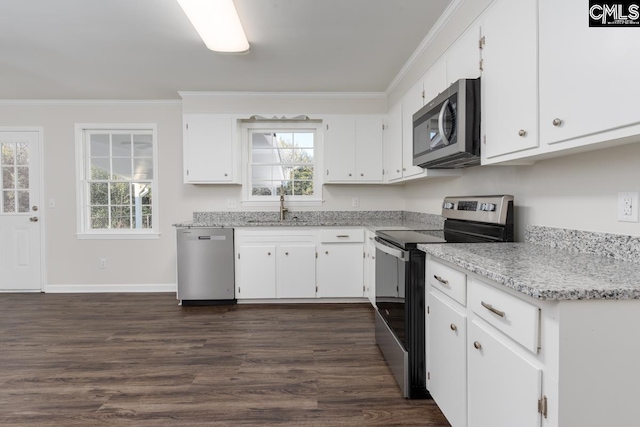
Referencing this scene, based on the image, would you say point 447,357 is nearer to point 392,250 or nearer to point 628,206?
point 392,250

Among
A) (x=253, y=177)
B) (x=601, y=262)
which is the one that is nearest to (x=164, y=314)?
(x=253, y=177)

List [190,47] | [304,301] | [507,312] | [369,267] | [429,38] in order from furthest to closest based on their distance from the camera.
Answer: [304,301] < [369,267] < [190,47] < [429,38] < [507,312]

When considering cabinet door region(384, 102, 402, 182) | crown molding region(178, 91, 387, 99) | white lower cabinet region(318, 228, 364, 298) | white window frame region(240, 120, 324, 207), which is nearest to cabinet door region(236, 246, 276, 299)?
white lower cabinet region(318, 228, 364, 298)

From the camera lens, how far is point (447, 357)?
1595mm

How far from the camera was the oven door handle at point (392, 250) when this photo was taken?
1917mm

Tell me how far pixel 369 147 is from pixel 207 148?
6.23ft

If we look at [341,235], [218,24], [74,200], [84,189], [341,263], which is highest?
[218,24]

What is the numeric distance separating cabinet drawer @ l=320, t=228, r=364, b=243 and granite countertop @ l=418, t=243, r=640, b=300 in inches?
77.7

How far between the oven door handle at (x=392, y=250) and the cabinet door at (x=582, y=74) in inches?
34.6

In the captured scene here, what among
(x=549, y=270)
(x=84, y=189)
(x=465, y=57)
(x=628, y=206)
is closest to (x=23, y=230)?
(x=84, y=189)

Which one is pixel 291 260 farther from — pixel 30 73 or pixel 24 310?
pixel 30 73

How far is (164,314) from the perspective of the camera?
3.44 metres

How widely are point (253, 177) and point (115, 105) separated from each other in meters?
1.97

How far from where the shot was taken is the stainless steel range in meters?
1.89
